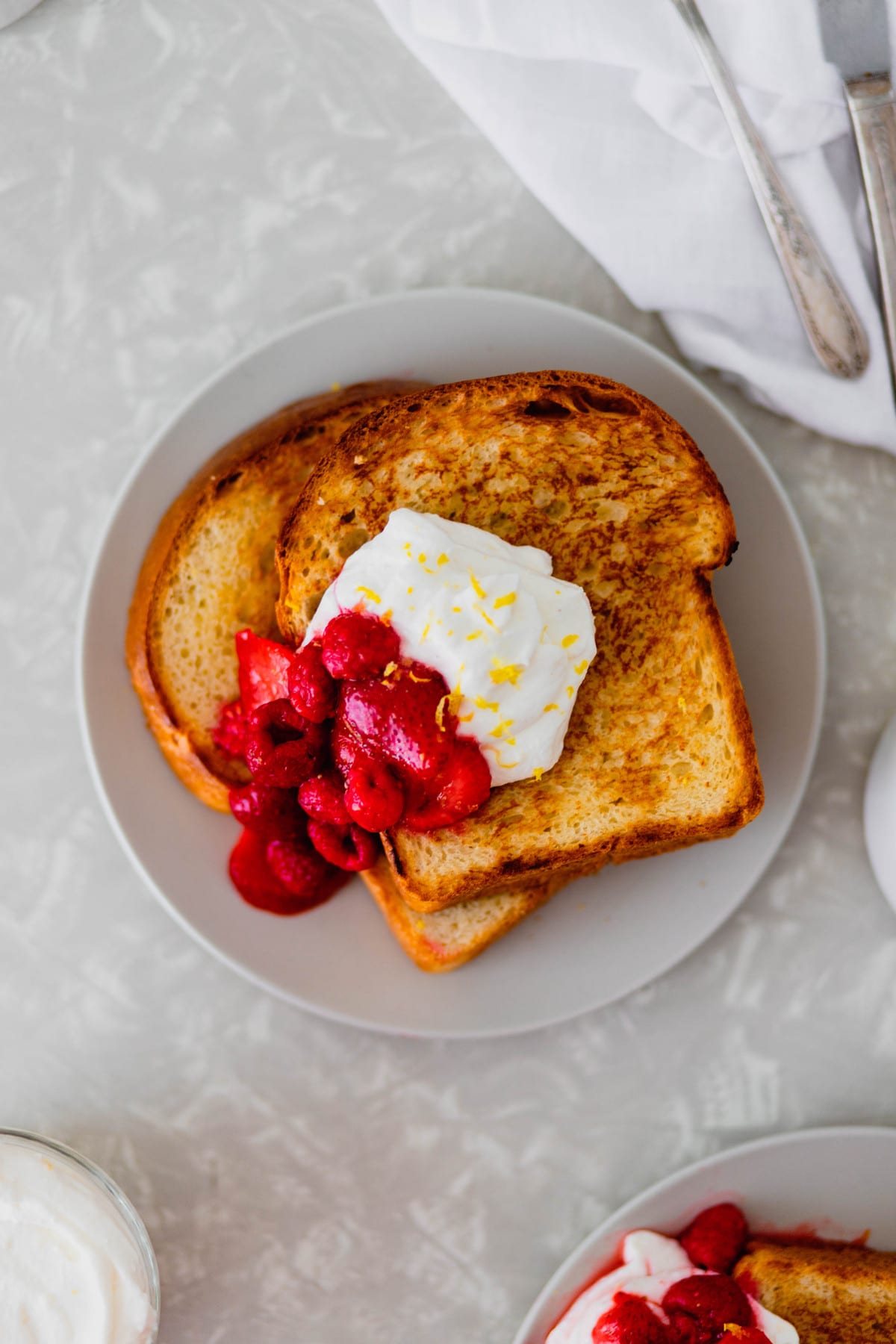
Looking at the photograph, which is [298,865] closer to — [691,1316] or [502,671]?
[502,671]

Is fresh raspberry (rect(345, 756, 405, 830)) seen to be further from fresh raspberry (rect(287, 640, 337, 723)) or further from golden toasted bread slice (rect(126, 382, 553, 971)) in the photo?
golden toasted bread slice (rect(126, 382, 553, 971))

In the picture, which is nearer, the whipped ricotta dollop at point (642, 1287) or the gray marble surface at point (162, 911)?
the whipped ricotta dollop at point (642, 1287)

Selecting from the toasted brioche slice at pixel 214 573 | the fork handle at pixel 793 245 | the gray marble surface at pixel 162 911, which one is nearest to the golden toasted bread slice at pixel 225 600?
the toasted brioche slice at pixel 214 573

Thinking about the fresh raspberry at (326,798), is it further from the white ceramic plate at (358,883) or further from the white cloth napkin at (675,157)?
the white cloth napkin at (675,157)

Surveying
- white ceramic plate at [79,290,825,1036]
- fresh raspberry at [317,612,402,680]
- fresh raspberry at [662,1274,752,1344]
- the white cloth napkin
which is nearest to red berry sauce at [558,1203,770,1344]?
fresh raspberry at [662,1274,752,1344]

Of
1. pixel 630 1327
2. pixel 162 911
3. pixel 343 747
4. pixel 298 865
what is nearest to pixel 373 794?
pixel 343 747

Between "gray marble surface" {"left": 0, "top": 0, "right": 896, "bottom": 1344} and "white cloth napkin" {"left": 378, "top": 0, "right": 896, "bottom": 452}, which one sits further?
"gray marble surface" {"left": 0, "top": 0, "right": 896, "bottom": 1344}
